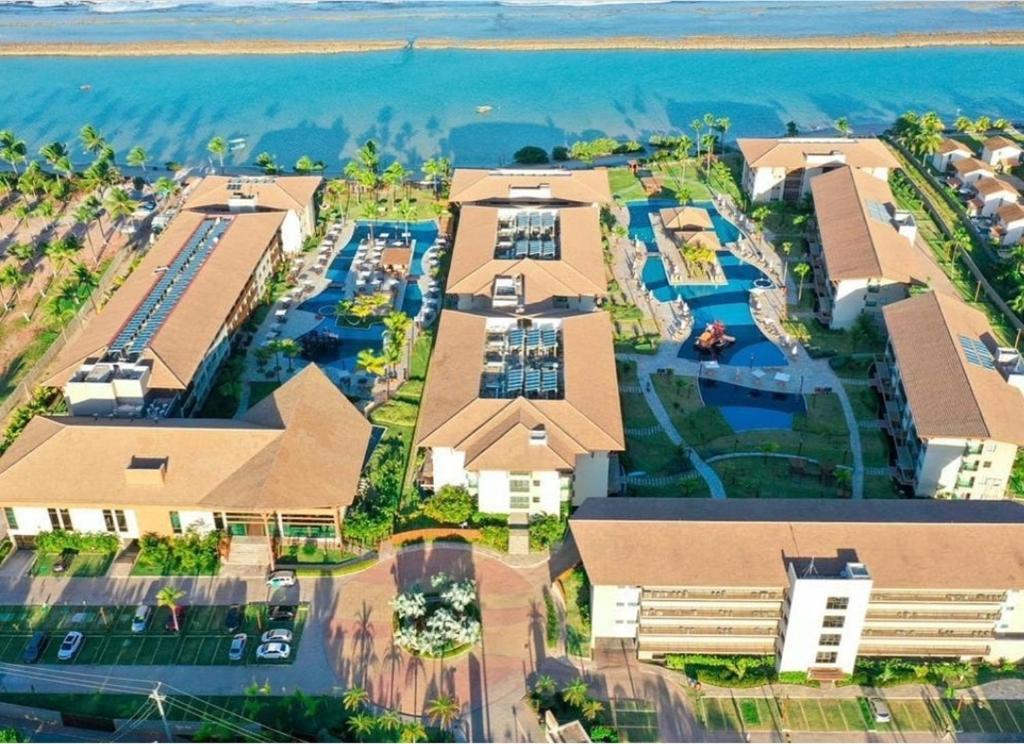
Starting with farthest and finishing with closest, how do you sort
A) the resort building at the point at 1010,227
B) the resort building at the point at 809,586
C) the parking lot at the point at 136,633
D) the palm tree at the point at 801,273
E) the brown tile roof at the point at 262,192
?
the resort building at the point at 1010,227, the brown tile roof at the point at 262,192, the palm tree at the point at 801,273, the parking lot at the point at 136,633, the resort building at the point at 809,586

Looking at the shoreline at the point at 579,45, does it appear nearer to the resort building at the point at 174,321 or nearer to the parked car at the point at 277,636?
the resort building at the point at 174,321

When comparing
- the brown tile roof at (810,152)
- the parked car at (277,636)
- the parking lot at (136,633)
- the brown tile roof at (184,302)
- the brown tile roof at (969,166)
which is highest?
the brown tile roof at (810,152)

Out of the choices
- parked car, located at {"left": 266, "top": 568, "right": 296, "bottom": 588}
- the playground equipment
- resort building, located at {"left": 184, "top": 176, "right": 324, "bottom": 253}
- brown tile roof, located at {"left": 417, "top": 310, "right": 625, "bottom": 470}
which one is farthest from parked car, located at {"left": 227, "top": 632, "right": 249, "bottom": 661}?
resort building, located at {"left": 184, "top": 176, "right": 324, "bottom": 253}

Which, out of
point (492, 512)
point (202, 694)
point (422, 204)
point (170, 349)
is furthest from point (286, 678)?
point (422, 204)

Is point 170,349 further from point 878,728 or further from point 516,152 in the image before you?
point 516,152

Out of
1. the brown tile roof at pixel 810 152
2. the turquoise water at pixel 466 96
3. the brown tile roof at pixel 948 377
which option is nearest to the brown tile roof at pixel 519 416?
the brown tile roof at pixel 948 377

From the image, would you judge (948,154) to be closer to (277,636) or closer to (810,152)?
(810,152)
